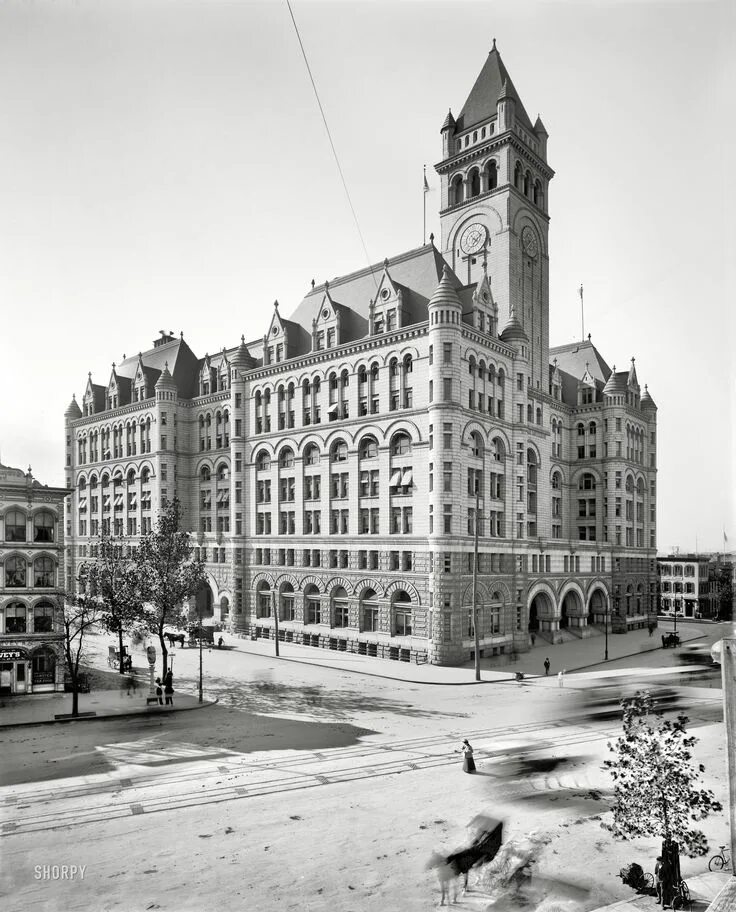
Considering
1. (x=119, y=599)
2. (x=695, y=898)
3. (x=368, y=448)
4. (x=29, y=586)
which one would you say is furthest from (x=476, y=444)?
(x=695, y=898)

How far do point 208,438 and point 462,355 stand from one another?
3290cm

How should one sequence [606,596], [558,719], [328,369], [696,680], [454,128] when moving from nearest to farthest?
[558,719] < [696,680] < [328,369] < [454,128] < [606,596]

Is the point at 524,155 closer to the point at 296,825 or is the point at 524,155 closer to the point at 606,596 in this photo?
the point at 606,596

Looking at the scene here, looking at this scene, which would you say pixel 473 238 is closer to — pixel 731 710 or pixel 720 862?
pixel 731 710

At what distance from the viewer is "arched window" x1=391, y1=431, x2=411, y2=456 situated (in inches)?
1996

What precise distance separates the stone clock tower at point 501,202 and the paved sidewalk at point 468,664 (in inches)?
969

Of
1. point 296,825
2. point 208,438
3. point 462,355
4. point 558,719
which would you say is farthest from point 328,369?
point 296,825

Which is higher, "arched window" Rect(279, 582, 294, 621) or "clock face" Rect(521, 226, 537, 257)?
"clock face" Rect(521, 226, 537, 257)

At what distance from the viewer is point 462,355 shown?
162 feet

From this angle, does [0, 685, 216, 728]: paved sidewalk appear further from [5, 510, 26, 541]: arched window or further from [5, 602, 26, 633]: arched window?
[5, 510, 26, 541]: arched window

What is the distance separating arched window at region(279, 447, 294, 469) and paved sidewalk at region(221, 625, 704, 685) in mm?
16028

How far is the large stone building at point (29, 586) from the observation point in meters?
36.0

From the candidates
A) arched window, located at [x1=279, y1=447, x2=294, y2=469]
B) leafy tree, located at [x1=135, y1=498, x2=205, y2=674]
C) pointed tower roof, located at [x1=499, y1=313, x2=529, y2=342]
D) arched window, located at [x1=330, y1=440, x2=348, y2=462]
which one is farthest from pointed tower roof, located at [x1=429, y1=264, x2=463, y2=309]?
leafy tree, located at [x1=135, y1=498, x2=205, y2=674]

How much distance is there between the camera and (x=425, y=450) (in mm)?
49281
